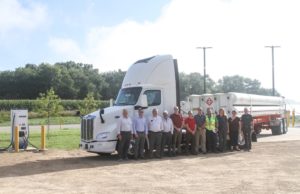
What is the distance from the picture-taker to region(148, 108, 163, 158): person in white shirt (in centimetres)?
1802

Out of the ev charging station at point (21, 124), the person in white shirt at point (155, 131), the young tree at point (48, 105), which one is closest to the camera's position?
the person in white shirt at point (155, 131)

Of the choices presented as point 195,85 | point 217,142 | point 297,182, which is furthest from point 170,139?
point 195,85

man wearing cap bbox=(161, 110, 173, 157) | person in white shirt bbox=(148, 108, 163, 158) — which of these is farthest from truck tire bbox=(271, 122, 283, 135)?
person in white shirt bbox=(148, 108, 163, 158)

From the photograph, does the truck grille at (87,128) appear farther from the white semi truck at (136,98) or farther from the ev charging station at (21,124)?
the ev charging station at (21,124)

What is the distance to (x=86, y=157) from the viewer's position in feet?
62.3

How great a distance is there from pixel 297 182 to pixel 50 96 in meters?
28.6

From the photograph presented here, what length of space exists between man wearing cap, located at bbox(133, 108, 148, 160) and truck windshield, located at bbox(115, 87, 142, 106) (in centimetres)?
66

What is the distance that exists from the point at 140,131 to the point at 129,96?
163 centimetres

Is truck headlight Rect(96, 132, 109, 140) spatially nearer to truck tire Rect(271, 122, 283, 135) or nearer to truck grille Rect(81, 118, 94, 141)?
truck grille Rect(81, 118, 94, 141)

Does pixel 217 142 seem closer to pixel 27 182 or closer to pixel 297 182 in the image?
pixel 297 182

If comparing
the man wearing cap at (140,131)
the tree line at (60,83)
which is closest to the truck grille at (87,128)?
the man wearing cap at (140,131)

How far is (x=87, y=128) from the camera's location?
57.8 ft

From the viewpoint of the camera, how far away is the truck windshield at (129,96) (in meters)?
18.4

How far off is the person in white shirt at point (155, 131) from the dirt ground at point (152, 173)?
2.22 ft
